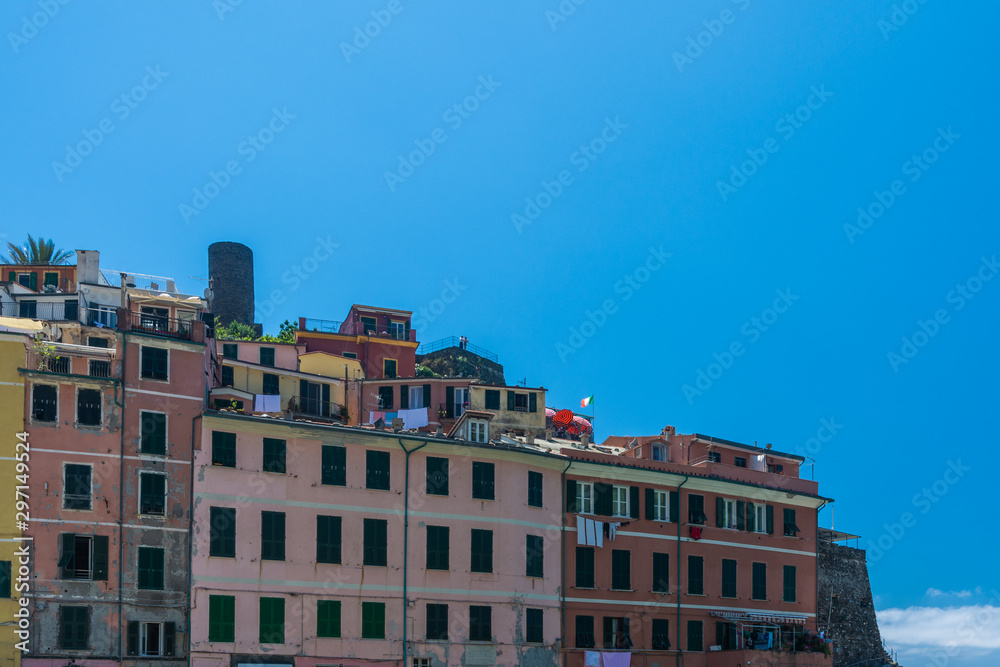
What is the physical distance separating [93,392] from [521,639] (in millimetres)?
22972

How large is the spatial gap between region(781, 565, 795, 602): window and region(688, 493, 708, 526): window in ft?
21.9

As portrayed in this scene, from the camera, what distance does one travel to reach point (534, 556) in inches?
2223

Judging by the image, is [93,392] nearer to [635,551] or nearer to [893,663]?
[635,551]

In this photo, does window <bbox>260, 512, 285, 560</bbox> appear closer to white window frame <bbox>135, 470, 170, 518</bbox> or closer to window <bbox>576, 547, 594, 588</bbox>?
white window frame <bbox>135, 470, 170, 518</bbox>

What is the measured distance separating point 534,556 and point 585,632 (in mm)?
4897

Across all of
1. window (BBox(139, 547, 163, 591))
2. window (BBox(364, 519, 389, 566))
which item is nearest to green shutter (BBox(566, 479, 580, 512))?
window (BBox(364, 519, 389, 566))

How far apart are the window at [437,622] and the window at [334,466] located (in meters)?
7.23

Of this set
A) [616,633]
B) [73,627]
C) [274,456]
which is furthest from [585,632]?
[73,627]

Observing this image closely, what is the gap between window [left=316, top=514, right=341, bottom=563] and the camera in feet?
169

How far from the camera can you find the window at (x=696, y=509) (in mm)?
62094

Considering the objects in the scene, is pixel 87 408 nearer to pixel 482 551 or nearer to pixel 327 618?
pixel 327 618

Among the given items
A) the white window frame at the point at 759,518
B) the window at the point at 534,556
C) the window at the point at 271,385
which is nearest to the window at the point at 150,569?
the window at the point at 534,556

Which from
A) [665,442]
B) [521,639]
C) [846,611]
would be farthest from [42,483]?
[846,611]

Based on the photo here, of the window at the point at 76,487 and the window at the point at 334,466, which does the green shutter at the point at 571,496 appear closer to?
the window at the point at 334,466
